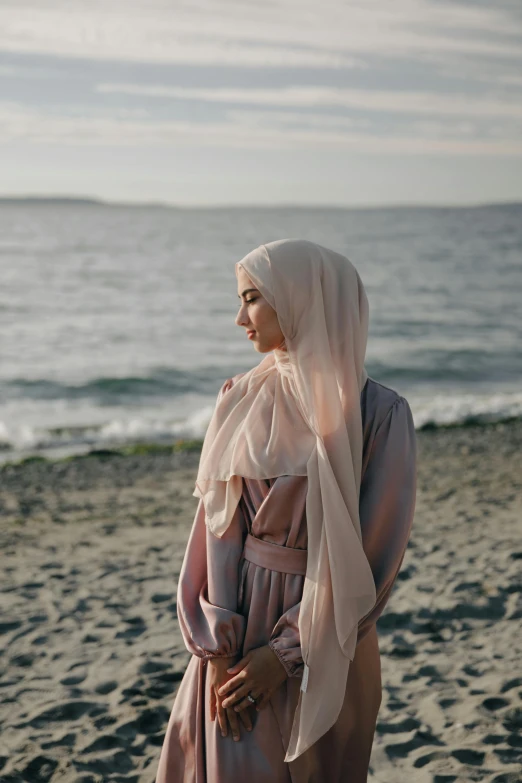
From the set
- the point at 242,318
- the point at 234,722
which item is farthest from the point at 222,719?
the point at 242,318

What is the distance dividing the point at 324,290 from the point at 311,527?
591mm

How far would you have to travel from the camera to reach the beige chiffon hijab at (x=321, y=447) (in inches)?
85.0

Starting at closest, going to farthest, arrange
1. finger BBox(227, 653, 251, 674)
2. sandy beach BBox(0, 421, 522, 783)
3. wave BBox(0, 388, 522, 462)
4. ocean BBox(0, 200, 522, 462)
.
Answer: finger BBox(227, 653, 251, 674) → sandy beach BBox(0, 421, 522, 783) → wave BBox(0, 388, 522, 462) → ocean BBox(0, 200, 522, 462)

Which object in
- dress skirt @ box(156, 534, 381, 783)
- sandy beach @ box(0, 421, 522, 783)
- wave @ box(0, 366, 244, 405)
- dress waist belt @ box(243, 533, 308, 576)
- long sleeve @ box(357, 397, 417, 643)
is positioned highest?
long sleeve @ box(357, 397, 417, 643)

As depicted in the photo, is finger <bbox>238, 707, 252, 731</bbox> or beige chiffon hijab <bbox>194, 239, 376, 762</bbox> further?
finger <bbox>238, 707, 252, 731</bbox>

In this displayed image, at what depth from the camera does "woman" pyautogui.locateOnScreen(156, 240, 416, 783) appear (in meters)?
2.18

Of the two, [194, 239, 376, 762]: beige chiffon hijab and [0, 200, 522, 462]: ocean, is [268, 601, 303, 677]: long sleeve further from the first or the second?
[0, 200, 522, 462]: ocean

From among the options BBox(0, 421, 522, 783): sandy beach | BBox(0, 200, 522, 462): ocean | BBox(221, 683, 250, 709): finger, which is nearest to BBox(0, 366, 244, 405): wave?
BBox(0, 200, 522, 462): ocean

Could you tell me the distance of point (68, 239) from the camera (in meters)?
73.3

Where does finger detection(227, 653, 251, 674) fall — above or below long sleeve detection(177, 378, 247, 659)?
below

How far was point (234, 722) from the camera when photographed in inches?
90.3

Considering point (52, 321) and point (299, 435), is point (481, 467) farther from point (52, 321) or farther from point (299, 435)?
point (52, 321)

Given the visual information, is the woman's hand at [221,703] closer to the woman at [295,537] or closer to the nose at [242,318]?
the woman at [295,537]

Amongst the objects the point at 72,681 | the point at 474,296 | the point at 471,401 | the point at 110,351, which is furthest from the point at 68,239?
the point at 72,681
